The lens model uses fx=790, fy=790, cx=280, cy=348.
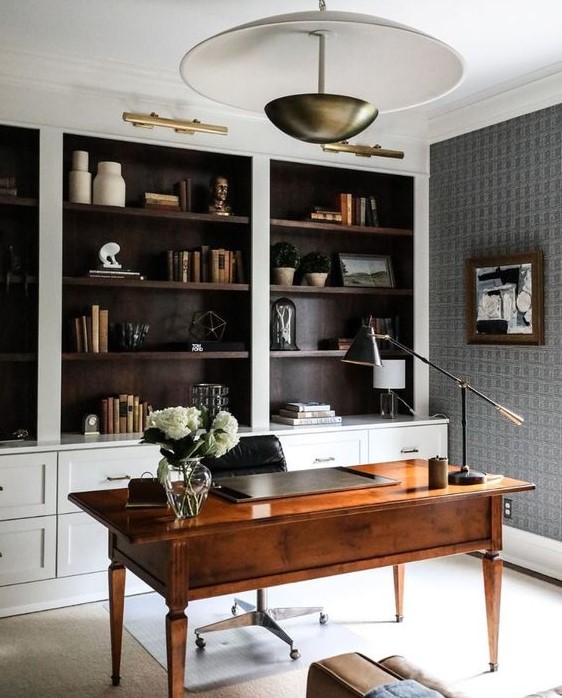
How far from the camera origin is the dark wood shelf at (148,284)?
13.6ft

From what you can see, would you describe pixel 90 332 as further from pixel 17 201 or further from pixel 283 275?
pixel 283 275

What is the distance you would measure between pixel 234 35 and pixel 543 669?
2.62m

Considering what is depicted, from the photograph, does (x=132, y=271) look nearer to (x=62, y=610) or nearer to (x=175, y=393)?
(x=175, y=393)

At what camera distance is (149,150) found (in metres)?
4.53

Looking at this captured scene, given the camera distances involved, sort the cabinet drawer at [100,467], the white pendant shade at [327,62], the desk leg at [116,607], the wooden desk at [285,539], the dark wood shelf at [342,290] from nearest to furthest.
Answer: the white pendant shade at [327,62]
the wooden desk at [285,539]
the desk leg at [116,607]
the cabinet drawer at [100,467]
the dark wood shelf at [342,290]

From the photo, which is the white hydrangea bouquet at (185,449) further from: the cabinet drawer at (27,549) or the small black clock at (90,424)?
the small black clock at (90,424)

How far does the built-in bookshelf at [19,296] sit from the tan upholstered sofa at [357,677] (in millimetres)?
2957

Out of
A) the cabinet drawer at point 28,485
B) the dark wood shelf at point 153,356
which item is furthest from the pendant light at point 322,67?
the cabinet drawer at point 28,485

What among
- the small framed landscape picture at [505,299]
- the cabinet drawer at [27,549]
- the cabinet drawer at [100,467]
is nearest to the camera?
the cabinet drawer at [27,549]

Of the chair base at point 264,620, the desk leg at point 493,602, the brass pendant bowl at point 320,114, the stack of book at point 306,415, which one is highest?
the brass pendant bowl at point 320,114

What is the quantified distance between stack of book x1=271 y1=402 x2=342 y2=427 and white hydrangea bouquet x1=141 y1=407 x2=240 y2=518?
6.66 feet

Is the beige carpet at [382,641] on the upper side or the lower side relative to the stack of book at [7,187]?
lower

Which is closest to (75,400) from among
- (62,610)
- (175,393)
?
(175,393)

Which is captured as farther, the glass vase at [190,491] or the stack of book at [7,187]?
the stack of book at [7,187]
